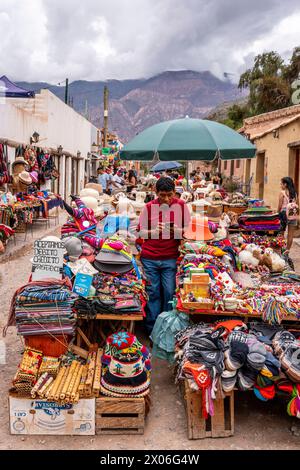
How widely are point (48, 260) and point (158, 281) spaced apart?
4.75ft

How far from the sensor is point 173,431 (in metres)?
3.67

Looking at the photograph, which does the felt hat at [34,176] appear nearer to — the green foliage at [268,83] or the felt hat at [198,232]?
the felt hat at [198,232]

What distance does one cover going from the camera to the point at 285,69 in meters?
33.6

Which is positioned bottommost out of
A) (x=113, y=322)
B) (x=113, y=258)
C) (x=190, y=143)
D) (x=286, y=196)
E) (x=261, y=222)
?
(x=113, y=322)

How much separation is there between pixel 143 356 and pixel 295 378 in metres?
1.17

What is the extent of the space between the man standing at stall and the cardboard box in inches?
70.5

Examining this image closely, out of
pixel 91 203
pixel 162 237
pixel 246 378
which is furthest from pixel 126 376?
pixel 91 203

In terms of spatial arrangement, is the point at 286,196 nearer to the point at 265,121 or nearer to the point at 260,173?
the point at 260,173

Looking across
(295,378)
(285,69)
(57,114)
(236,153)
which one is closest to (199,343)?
(295,378)

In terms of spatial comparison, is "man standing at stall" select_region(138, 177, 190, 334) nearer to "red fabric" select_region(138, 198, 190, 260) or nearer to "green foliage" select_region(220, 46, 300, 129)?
"red fabric" select_region(138, 198, 190, 260)

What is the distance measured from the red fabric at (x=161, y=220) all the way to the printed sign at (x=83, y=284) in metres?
1.20

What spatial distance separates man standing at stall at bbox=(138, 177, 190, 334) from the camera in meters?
5.05

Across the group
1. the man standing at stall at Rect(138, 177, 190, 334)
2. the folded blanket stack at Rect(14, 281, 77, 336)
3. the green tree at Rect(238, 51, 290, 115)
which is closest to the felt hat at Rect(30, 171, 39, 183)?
the man standing at stall at Rect(138, 177, 190, 334)

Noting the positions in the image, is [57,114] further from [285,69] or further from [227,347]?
[285,69]
